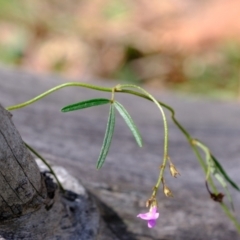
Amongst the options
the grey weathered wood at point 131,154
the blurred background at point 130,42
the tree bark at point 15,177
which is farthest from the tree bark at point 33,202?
the blurred background at point 130,42

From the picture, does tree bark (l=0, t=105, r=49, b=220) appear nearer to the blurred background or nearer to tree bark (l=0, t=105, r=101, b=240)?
tree bark (l=0, t=105, r=101, b=240)

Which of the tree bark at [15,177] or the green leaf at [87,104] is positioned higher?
the green leaf at [87,104]

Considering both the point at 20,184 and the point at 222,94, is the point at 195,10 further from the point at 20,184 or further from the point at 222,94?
the point at 20,184

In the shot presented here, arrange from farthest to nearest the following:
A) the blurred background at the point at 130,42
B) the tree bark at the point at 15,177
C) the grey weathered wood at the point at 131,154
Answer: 1. the blurred background at the point at 130,42
2. the grey weathered wood at the point at 131,154
3. the tree bark at the point at 15,177

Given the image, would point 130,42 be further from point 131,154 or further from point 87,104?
point 87,104

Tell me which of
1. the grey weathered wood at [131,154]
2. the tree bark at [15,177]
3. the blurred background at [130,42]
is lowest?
the tree bark at [15,177]

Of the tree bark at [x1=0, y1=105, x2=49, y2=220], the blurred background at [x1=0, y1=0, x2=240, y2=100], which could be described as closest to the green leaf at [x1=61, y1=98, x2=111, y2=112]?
the tree bark at [x1=0, y1=105, x2=49, y2=220]

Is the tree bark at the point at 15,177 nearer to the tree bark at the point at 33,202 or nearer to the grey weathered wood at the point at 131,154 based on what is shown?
the tree bark at the point at 33,202
